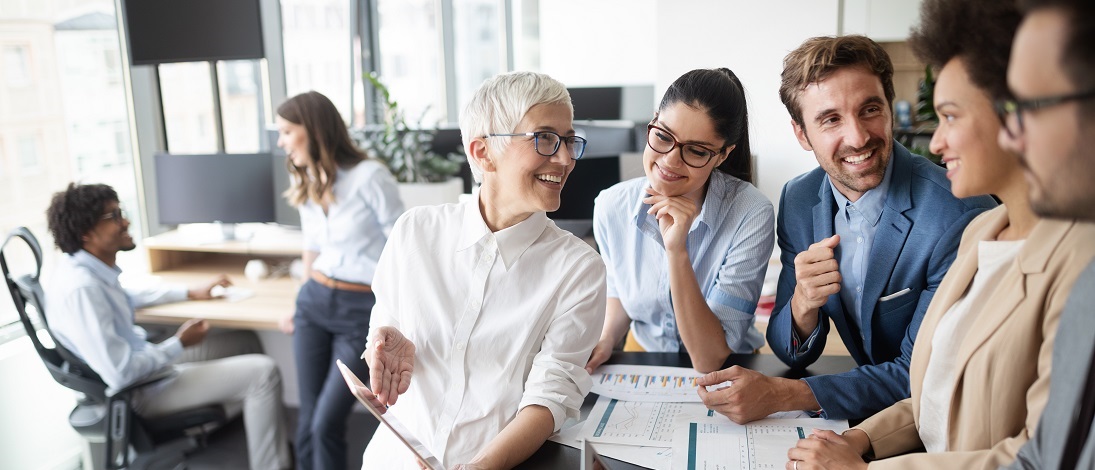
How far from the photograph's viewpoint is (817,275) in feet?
4.90

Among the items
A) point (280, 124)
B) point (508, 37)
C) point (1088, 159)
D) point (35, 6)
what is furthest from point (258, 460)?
point (508, 37)

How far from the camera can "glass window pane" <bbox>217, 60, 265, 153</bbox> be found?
4.62m

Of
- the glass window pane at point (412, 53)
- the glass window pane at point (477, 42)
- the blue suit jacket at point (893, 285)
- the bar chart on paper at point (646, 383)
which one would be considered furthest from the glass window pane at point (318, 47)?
the blue suit jacket at point (893, 285)

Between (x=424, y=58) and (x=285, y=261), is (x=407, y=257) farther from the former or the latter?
(x=424, y=58)

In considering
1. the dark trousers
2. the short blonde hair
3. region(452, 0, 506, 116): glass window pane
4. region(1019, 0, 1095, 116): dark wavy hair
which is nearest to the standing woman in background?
the dark trousers

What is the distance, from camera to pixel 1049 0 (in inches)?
28.7

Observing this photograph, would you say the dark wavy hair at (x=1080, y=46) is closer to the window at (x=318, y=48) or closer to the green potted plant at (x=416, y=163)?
the green potted plant at (x=416, y=163)

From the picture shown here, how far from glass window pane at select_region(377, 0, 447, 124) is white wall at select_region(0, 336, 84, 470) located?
3956 millimetres

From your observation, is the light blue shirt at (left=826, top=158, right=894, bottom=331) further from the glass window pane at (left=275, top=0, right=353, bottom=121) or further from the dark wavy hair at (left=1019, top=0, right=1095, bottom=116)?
the glass window pane at (left=275, top=0, right=353, bottom=121)

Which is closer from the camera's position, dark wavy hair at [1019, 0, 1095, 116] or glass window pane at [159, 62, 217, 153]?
dark wavy hair at [1019, 0, 1095, 116]

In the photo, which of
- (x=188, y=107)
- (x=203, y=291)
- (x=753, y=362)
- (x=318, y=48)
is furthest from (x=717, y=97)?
(x=318, y=48)

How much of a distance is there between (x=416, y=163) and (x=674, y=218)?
8.01 feet

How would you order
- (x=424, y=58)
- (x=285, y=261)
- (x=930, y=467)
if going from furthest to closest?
1. (x=424, y=58)
2. (x=285, y=261)
3. (x=930, y=467)

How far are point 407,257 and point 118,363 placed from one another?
69.5 inches
